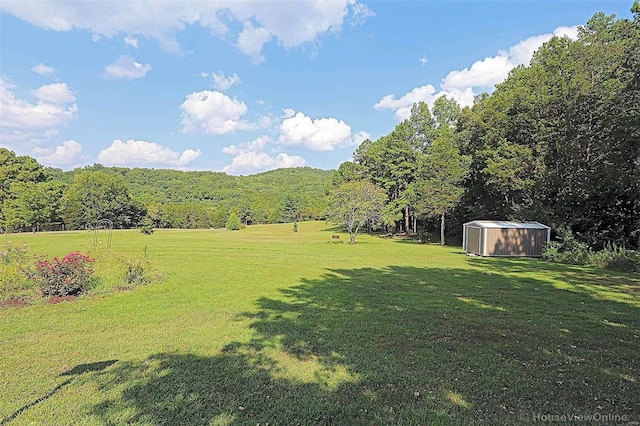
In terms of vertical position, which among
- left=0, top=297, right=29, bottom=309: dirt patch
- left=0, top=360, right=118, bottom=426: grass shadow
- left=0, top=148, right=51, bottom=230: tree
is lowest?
left=0, top=297, right=29, bottom=309: dirt patch

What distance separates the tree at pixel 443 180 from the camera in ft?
102

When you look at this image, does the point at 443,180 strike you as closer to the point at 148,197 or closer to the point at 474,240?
the point at 474,240

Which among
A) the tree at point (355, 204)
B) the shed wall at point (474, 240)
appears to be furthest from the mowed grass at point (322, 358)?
the tree at point (355, 204)

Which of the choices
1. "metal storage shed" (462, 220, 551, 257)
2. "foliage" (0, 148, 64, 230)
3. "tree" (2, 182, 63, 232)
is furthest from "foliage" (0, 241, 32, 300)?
"foliage" (0, 148, 64, 230)

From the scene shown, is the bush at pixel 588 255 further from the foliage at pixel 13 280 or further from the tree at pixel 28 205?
the tree at pixel 28 205

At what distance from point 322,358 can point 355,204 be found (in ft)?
91.9

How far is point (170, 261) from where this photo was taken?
16.4 meters

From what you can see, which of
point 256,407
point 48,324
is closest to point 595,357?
point 256,407

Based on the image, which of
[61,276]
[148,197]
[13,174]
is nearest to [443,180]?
[61,276]

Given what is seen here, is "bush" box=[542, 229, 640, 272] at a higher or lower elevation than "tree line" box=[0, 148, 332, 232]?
lower

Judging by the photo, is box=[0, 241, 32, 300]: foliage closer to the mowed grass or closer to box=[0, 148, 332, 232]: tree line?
the mowed grass

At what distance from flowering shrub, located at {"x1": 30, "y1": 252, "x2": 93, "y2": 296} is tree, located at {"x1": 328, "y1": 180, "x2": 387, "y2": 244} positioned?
24074 mm

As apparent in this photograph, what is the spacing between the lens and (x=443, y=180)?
31.3 meters

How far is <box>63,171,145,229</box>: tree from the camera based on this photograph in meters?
56.8
